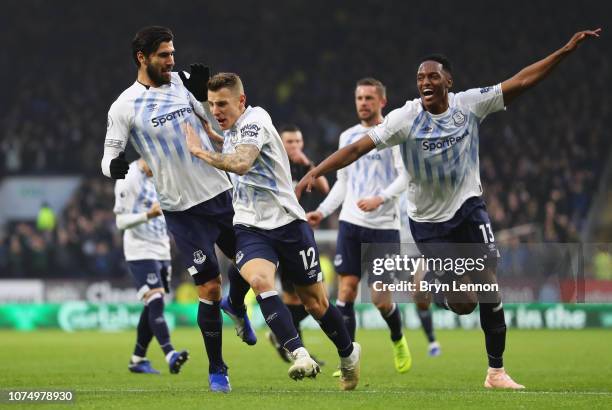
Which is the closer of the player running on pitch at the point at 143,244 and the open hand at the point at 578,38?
the open hand at the point at 578,38

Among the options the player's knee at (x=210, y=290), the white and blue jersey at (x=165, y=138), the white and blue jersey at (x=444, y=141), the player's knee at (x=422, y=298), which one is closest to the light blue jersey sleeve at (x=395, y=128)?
the white and blue jersey at (x=444, y=141)

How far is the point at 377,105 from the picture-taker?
477 inches

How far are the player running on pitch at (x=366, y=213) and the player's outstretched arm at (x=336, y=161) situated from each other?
324cm

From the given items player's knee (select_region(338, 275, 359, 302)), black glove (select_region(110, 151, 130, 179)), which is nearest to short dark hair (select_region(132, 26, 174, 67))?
black glove (select_region(110, 151, 130, 179))

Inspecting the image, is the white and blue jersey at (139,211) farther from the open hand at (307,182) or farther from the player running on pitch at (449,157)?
the open hand at (307,182)

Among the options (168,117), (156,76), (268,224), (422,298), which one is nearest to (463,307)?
(268,224)

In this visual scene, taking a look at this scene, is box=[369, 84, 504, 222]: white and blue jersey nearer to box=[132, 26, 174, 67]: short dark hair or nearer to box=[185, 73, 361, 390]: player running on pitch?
box=[185, 73, 361, 390]: player running on pitch

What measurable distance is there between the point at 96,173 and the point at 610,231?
45.4 ft

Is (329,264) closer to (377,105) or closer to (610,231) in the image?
(610,231)

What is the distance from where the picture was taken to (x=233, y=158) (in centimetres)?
827

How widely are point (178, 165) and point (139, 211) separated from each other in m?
3.94

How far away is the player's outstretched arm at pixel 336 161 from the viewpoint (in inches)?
340

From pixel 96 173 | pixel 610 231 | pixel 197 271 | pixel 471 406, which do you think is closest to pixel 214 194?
pixel 197 271

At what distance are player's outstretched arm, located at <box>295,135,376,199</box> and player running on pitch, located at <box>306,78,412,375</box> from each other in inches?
127
